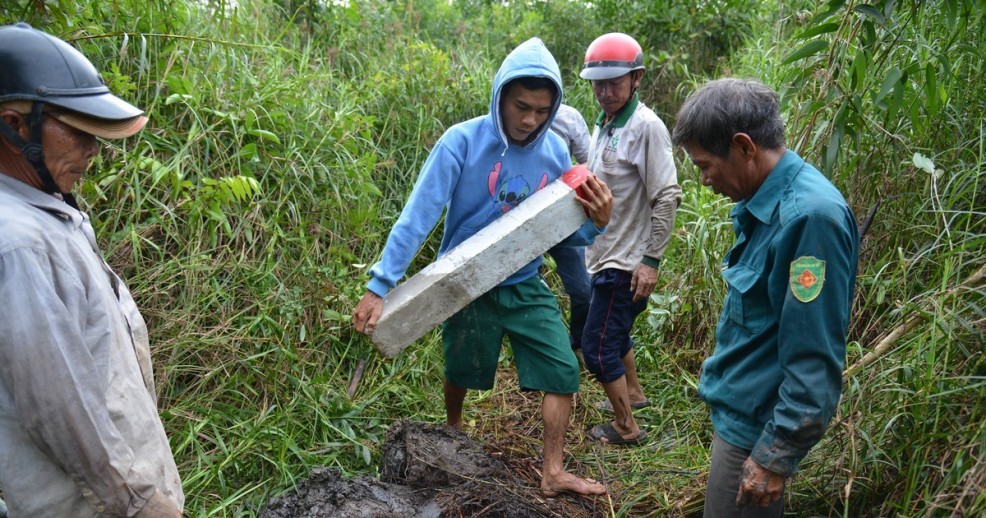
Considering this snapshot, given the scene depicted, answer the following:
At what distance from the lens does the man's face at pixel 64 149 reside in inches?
70.9

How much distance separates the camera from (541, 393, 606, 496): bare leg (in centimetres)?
351

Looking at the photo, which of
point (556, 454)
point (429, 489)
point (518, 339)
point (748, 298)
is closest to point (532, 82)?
point (518, 339)

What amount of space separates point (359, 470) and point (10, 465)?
2.13m

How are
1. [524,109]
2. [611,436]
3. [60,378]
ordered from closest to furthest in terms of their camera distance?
[60,378]
[524,109]
[611,436]

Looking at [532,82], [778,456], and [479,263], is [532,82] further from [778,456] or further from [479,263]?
[778,456]

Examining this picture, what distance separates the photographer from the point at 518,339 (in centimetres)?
360

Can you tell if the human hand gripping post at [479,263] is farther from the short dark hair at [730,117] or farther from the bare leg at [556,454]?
the short dark hair at [730,117]

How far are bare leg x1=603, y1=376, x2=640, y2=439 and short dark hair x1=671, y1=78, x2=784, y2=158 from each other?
7.03 feet

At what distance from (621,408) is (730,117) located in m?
2.35

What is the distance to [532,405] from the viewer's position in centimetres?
470

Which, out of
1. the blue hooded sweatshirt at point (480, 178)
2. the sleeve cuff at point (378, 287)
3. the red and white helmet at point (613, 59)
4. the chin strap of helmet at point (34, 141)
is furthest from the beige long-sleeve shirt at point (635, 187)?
the chin strap of helmet at point (34, 141)

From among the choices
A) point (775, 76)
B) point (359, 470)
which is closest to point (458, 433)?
point (359, 470)

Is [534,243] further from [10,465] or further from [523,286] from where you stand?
[10,465]

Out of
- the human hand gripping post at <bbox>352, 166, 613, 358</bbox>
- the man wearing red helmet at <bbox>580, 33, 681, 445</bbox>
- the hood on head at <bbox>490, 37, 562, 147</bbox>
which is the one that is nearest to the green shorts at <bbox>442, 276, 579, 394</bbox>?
the human hand gripping post at <bbox>352, 166, 613, 358</bbox>
